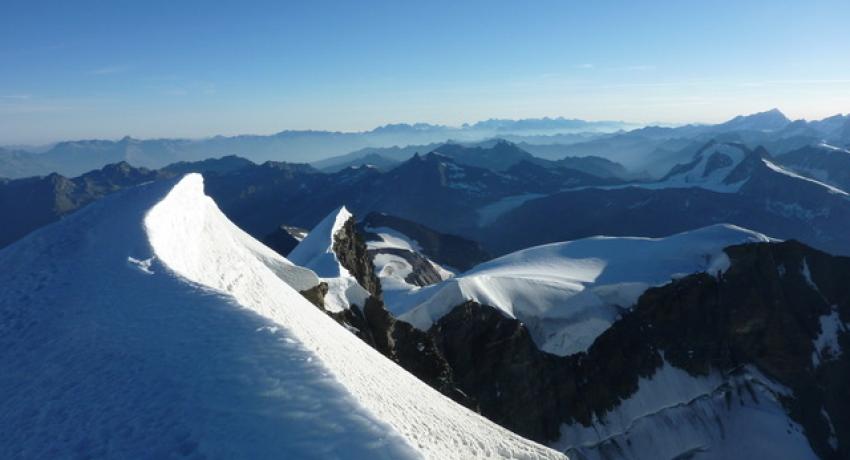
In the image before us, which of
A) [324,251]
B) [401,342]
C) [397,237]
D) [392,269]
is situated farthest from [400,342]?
[397,237]

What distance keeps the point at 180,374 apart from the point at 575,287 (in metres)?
72.1

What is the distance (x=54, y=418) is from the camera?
9.20 meters

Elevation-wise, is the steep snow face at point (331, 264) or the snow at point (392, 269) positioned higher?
the steep snow face at point (331, 264)

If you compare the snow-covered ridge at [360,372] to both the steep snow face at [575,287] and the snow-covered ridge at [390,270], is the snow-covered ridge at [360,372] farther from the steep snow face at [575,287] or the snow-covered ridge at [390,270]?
the snow-covered ridge at [390,270]

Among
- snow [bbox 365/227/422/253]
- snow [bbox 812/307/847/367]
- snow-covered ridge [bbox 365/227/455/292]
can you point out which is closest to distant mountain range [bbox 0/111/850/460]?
snow [bbox 812/307/847/367]

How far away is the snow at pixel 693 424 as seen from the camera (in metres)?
66.2

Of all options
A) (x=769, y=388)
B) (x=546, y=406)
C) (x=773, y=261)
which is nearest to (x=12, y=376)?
(x=546, y=406)

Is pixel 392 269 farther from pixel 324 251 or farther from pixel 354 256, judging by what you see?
pixel 324 251

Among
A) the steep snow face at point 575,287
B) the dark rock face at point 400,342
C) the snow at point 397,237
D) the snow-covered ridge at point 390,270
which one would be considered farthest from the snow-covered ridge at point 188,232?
the snow at point 397,237

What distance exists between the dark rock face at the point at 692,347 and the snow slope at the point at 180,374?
4927 cm

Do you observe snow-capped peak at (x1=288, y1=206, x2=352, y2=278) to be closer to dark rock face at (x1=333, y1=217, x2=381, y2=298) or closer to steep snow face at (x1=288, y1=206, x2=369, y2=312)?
steep snow face at (x1=288, y1=206, x2=369, y2=312)

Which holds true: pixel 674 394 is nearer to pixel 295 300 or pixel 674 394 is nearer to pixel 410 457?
pixel 295 300

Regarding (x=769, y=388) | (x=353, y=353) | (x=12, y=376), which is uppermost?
(x=12, y=376)

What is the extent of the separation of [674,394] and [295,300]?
219 ft
